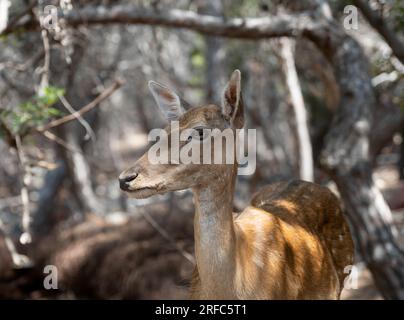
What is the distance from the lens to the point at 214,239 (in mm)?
4137

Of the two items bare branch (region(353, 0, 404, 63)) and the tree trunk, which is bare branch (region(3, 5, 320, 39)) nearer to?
bare branch (region(353, 0, 404, 63))

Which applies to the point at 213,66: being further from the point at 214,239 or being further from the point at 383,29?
the point at 214,239

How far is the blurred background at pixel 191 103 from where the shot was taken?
23.7ft

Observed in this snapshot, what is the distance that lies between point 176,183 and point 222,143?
48 centimetres

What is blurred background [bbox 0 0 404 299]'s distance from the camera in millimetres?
7219

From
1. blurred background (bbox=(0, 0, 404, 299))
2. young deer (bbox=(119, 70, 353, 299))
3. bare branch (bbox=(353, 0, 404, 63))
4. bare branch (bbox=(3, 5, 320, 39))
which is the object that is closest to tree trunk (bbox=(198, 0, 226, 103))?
blurred background (bbox=(0, 0, 404, 299))

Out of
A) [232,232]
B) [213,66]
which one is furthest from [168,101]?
[213,66]

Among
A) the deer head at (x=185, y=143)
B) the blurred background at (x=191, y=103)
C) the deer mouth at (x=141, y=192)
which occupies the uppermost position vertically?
the blurred background at (x=191, y=103)

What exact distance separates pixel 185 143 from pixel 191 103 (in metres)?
6.45

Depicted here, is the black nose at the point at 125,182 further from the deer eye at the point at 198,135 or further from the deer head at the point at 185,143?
the deer eye at the point at 198,135

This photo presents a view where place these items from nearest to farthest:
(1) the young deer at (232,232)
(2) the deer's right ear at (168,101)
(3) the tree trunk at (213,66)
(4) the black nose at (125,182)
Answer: (4) the black nose at (125,182), (1) the young deer at (232,232), (2) the deer's right ear at (168,101), (3) the tree trunk at (213,66)

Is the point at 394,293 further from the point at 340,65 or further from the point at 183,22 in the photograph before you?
the point at 183,22

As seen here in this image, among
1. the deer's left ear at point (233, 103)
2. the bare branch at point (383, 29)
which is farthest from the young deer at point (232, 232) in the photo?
the bare branch at point (383, 29)
